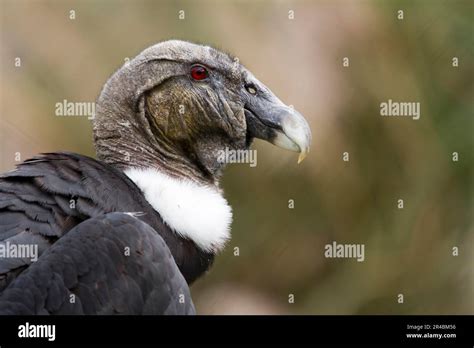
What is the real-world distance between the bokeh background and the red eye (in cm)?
279

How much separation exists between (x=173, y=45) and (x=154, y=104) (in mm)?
327

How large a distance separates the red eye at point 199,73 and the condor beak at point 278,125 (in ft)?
0.87

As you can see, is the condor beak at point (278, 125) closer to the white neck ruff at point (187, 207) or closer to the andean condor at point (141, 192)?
the andean condor at point (141, 192)

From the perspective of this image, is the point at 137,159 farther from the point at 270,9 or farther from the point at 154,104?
the point at 270,9

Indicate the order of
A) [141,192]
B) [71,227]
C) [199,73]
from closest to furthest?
[71,227] → [141,192] → [199,73]

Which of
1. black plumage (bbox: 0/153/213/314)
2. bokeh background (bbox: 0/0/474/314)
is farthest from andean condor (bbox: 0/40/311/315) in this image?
bokeh background (bbox: 0/0/474/314)

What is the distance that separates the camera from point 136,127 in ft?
16.4

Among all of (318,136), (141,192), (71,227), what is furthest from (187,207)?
(318,136)

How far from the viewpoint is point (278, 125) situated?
5.02 m

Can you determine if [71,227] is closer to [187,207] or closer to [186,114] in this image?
[187,207]

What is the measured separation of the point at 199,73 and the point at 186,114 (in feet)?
0.75

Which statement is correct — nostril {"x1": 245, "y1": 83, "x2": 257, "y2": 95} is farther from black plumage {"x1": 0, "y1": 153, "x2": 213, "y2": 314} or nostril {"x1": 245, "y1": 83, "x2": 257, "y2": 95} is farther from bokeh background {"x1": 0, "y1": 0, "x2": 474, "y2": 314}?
bokeh background {"x1": 0, "y1": 0, "x2": 474, "y2": 314}

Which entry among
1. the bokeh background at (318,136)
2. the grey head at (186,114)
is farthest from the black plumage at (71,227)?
the bokeh background at (318,136)

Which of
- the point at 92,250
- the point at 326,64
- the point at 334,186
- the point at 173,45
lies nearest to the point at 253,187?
the point at 334,186
